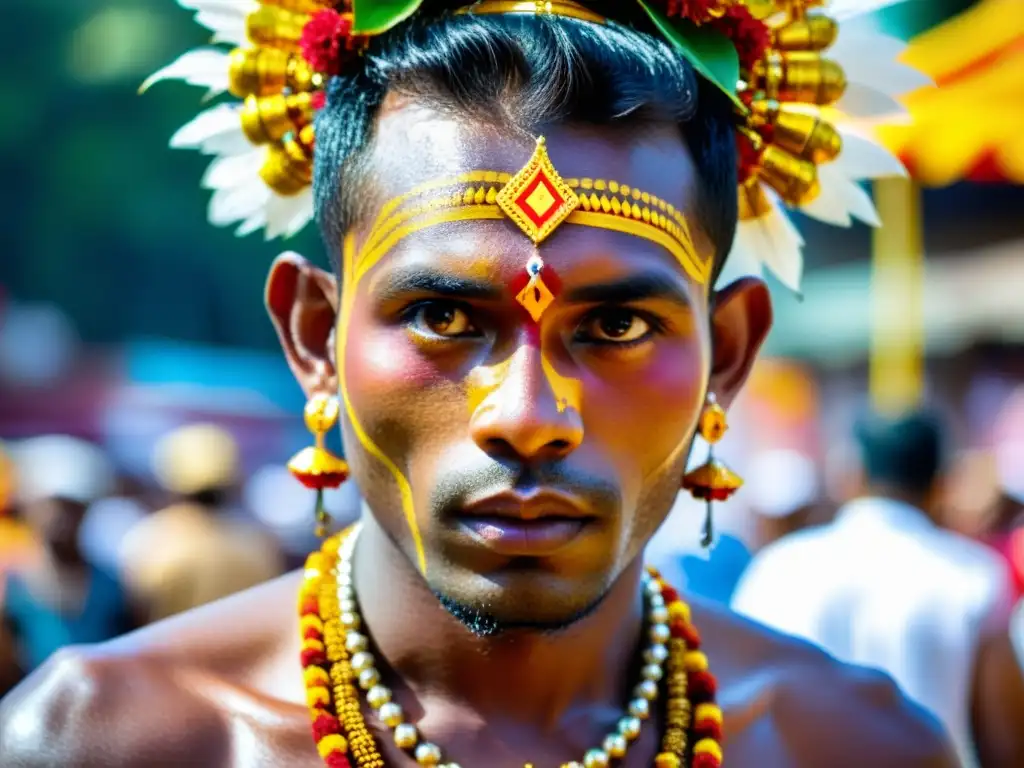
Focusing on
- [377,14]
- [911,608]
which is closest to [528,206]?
[377,14]

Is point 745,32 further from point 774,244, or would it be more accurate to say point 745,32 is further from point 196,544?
point 196,544

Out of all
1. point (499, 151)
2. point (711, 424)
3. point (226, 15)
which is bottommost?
point (711, 424)

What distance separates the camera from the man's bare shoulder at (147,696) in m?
2.27

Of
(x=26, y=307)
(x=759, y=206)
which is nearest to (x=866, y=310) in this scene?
(x=26, y=307)

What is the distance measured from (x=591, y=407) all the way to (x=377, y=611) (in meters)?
0.67

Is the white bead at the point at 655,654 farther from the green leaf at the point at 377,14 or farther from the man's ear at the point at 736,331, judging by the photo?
the green leaf at the point at 377,14

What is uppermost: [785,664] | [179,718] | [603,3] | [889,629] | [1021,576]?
[603,3]

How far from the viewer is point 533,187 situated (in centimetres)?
213

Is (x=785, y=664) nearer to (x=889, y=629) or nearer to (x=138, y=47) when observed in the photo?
(x=889, y=629)

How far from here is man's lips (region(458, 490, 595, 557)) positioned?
2.05 meters

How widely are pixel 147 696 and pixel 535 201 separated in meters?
1.19

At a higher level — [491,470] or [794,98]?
[794,98]

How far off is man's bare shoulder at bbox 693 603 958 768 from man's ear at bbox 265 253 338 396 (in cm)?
111

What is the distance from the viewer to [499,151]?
7.18ft
